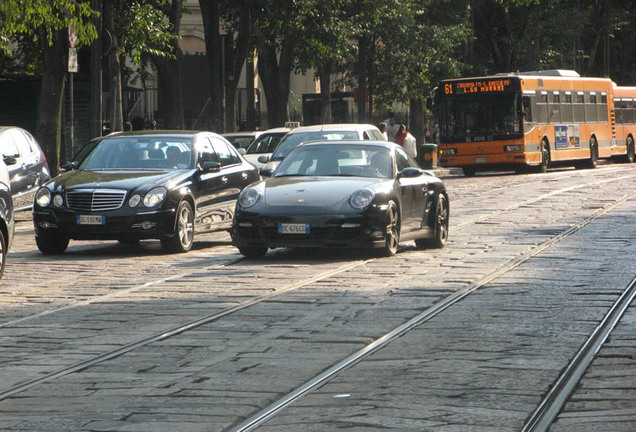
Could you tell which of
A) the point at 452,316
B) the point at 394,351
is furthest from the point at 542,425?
the point at 452,316

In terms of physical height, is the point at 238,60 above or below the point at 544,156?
above

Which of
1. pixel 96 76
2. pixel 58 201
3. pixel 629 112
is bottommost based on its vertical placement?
pixel 58 201

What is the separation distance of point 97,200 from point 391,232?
3443 mm

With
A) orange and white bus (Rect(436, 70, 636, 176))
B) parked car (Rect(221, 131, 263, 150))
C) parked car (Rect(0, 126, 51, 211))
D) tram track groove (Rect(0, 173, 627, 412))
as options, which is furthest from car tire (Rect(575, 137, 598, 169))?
tram track groove (Rect(0, 173, 627, 412))

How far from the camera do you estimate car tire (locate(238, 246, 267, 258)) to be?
1423 cm

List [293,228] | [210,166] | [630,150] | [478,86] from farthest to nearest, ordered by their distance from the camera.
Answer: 1. [630,150]
2. [478,86]
3. [210,166]
4. [293,228]

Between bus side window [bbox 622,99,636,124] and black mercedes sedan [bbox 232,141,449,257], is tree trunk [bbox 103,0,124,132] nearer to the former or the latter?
black mercedes sedan [bbox 232,141,449,257]

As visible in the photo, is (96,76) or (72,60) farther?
(96,76)

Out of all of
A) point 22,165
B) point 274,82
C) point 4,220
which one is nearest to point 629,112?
point 274,82

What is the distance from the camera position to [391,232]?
1417 centimetres

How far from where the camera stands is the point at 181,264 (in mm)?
13961

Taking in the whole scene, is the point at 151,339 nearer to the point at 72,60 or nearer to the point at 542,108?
the point at 72,60

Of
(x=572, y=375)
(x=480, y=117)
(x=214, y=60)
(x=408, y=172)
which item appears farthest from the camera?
(x=480, y=117)

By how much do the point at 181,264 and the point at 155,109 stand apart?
37083 mm
